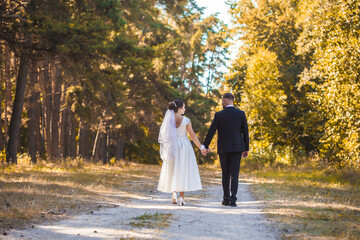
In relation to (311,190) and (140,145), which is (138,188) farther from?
(140,145)

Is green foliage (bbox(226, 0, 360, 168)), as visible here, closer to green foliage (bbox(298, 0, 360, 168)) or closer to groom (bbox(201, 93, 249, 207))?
green foliage (bbox(298, 0, 360, 168))

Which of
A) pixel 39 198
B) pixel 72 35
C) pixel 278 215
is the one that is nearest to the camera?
pixel 278 215

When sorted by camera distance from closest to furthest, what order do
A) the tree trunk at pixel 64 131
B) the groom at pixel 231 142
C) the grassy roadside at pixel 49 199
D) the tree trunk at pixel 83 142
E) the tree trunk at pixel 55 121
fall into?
1. the grassy roadside at pixel 49 199
2. the groom at pixel 231 142
3. the tree trunk at pixel 55 121
4. the tree trunk at pixel 64 131
5. the tree trunk at pixel 83 142

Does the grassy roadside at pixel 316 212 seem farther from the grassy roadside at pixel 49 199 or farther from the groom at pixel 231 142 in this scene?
the grassy roadside at pixel 49 199

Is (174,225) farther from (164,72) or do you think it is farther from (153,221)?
(164,72)

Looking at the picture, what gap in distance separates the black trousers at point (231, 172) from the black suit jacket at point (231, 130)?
0.18 metres

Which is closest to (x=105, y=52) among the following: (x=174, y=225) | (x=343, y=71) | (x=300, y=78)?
(x=343, y=71)

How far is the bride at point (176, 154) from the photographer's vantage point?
9.70 m

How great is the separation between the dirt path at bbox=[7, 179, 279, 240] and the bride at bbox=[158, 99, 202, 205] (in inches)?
25.5

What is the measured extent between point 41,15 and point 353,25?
37.5 ft

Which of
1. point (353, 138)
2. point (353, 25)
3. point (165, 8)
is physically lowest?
point (353, 138)

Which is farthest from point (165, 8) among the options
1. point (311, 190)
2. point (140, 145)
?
point (140, 145)

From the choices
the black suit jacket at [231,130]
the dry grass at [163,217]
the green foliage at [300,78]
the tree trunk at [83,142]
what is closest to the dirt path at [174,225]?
the dry grass at [163,217]

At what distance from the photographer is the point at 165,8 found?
26422 mm
